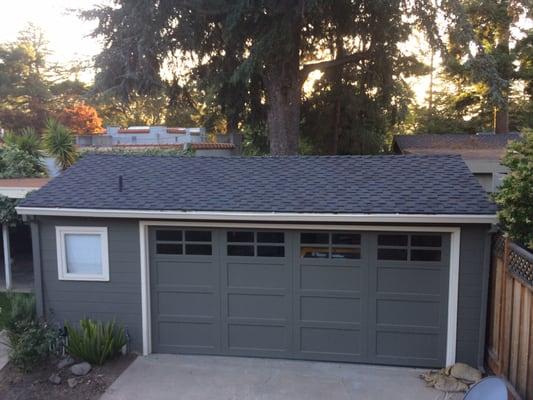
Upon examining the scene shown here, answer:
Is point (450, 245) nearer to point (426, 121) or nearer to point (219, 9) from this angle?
point (219, 9)

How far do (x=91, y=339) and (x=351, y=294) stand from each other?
3.63 meters

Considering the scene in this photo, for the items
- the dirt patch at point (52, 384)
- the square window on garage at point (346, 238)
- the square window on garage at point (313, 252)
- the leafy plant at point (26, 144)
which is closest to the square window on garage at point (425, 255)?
the square window on garage at point (346, 238)

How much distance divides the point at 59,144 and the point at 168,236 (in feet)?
24.7

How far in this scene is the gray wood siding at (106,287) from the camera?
23.4 ft

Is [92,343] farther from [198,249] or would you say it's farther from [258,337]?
[258,337]

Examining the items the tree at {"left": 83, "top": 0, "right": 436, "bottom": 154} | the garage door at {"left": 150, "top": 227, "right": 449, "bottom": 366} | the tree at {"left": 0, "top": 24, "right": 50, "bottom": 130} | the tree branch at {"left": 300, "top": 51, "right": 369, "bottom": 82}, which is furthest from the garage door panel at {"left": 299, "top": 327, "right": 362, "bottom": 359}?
the tree at {"left": 0, "top": 24, "right": 50, "bottom": 130}

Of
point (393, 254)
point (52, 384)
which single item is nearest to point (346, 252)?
point (393, 254)

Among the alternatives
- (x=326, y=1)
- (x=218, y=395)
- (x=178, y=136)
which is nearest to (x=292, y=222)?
(x=218, y=395)

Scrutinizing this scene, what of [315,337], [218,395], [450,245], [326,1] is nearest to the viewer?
[218,395]

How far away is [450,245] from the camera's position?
6562 millimetres

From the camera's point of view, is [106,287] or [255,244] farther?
[106,287]

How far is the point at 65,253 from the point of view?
723 centimetres

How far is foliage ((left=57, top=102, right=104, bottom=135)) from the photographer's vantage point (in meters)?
33.5

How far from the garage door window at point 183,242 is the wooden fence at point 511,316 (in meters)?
3.82
